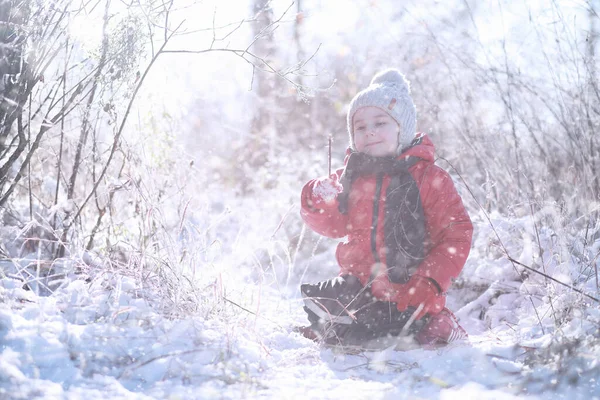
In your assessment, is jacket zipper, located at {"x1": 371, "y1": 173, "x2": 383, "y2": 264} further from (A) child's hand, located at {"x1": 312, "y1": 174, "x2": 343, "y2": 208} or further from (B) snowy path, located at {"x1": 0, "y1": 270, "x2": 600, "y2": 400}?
(B) snowy path, located at {"x1": 0, "y1": 270, "x2": 600, "y2": 400}

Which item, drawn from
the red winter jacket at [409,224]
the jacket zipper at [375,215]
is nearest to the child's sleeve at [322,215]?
the red winter jacket at [409,224]

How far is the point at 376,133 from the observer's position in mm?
2561

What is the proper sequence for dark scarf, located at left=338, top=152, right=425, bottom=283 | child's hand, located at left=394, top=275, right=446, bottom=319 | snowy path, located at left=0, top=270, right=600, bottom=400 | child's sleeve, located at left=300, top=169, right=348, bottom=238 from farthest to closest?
child's sleeve, located at left=300, top=169, right=348, bottom=238 → dark scarf, located at left=338, top=152, right=425, bottom=283 → child's hand, located at left=394, top=275, right=446, bottom=319 → snowy path, located at left=0, top=270, right=600, bottom=400

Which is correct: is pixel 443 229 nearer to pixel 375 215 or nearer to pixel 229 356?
pixel 375 215

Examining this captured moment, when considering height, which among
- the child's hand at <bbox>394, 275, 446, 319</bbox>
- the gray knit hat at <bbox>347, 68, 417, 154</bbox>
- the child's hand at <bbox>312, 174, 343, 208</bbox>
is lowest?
the child's hand at <bbox>394, 275, 446, 319</bbox>

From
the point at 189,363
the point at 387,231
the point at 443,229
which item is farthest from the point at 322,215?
the point at 189,363

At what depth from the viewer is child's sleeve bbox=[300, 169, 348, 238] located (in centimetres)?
256

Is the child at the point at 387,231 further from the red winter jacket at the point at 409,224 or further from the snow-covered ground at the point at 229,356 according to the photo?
the snow-covered ground at the point at 229,356

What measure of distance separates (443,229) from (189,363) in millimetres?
1283

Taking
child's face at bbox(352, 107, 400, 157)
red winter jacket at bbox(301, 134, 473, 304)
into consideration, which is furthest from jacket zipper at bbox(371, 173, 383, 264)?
child's face at bbox(352, 107, 400, 157)

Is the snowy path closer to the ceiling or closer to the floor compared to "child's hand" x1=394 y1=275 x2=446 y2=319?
closer to the floor

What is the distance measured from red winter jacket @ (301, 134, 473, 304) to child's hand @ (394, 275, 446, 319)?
0.11 ft

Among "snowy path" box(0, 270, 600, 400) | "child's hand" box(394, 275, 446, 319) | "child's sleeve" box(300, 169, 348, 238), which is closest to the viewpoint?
"snowy path" box(0, 270, 600, 400)

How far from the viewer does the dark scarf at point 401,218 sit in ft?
7.78
